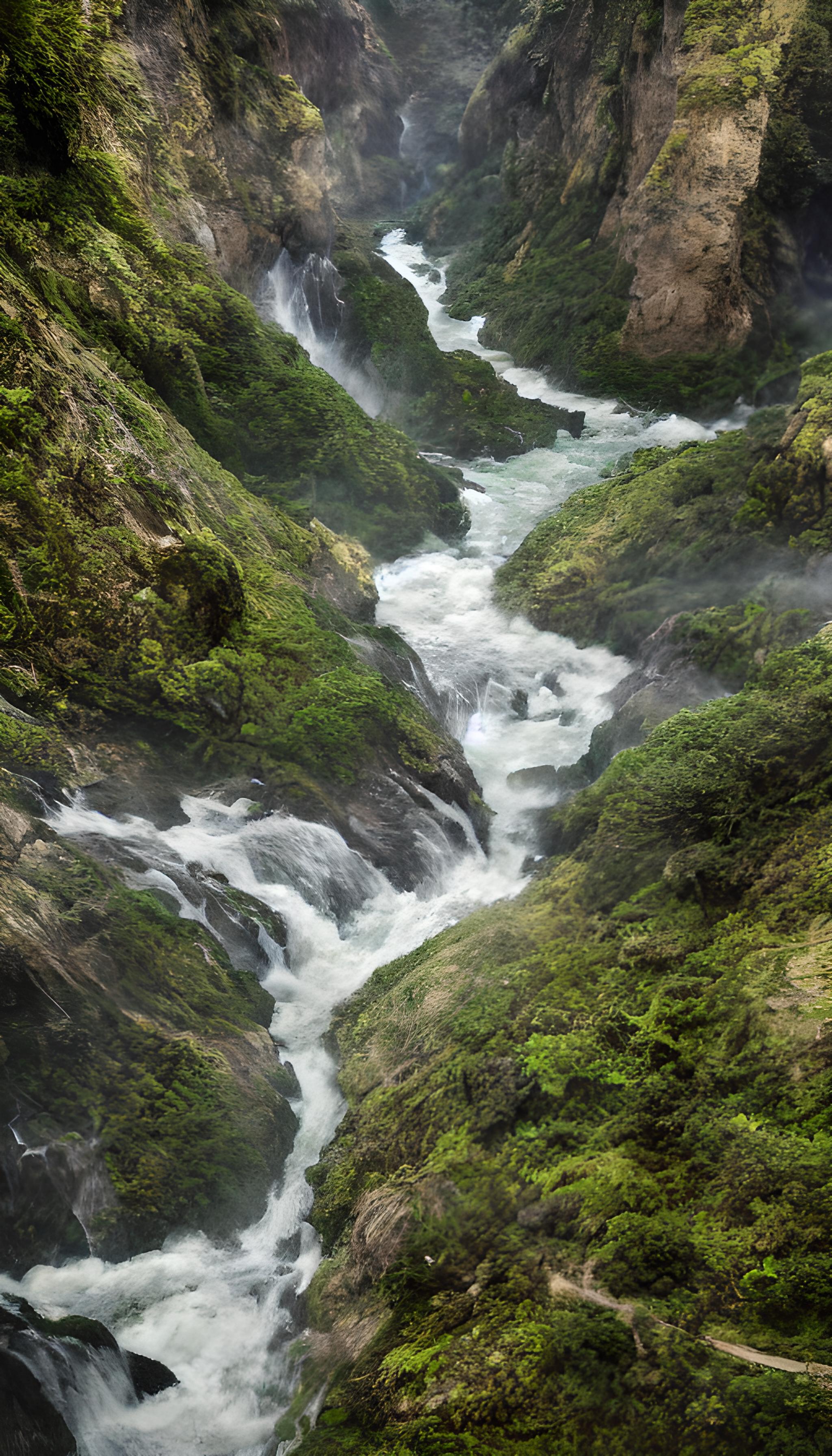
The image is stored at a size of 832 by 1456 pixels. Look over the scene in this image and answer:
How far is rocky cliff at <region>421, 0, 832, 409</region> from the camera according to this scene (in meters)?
20.0

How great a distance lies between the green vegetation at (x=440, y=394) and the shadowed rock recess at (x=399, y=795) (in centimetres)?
120

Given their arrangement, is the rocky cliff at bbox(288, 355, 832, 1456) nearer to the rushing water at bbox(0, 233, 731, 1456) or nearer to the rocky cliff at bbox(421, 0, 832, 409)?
the rushing water at bbox(0, 233, 731, 1456)

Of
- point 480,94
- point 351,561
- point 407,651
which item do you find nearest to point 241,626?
point 407,651

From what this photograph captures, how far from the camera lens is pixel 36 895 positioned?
743 centimetres

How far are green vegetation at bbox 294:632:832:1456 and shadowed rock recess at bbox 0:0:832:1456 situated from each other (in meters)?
0.03

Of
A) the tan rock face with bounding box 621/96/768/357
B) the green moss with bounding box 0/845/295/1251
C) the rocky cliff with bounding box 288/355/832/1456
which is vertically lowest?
the green moss with bounding box 0/845/295/1251

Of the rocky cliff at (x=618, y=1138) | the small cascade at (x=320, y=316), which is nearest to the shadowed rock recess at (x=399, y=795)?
the rocky cliff at (x=618, y=1138)

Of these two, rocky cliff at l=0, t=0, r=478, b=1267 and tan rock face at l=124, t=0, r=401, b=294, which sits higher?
tan rock face at l=124, t=0, r=401, b=294

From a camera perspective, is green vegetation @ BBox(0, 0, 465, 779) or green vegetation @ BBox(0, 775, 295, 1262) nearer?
green vegetation @ BBox(0, 775, 295, 1262)

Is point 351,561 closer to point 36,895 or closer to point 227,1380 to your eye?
point 36,895

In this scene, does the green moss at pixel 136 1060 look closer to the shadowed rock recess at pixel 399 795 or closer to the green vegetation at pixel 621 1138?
the shadowed rock recess at pixel 399 795

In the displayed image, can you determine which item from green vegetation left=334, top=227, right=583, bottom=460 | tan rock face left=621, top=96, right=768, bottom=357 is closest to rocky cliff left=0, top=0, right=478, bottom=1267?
green vegetation left=334, top=227, right=583, bottom=460

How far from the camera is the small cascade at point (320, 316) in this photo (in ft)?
68.7

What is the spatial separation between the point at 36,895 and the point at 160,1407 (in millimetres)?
3868
